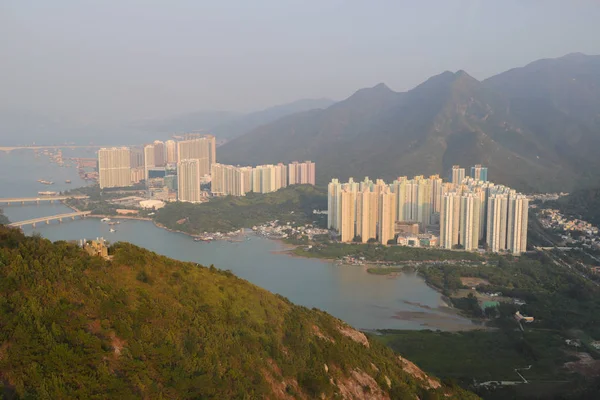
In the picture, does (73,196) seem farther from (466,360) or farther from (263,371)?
(263,371)

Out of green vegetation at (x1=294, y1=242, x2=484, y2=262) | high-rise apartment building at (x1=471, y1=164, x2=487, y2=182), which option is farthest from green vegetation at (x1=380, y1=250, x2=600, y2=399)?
high-rise apartment building at (x1=471, y1=164, x2=487, y2=182)

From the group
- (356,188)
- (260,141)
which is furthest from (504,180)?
(260,141)

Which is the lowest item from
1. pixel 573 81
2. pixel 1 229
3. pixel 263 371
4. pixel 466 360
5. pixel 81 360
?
pixel 466 360

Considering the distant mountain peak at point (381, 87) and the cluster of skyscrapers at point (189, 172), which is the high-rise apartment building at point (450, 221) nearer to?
the cluster of skyscrapers at point (189, 172)

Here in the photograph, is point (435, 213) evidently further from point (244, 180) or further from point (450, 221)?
point (244, 180)

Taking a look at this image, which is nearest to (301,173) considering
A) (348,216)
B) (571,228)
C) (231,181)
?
(231,181)
